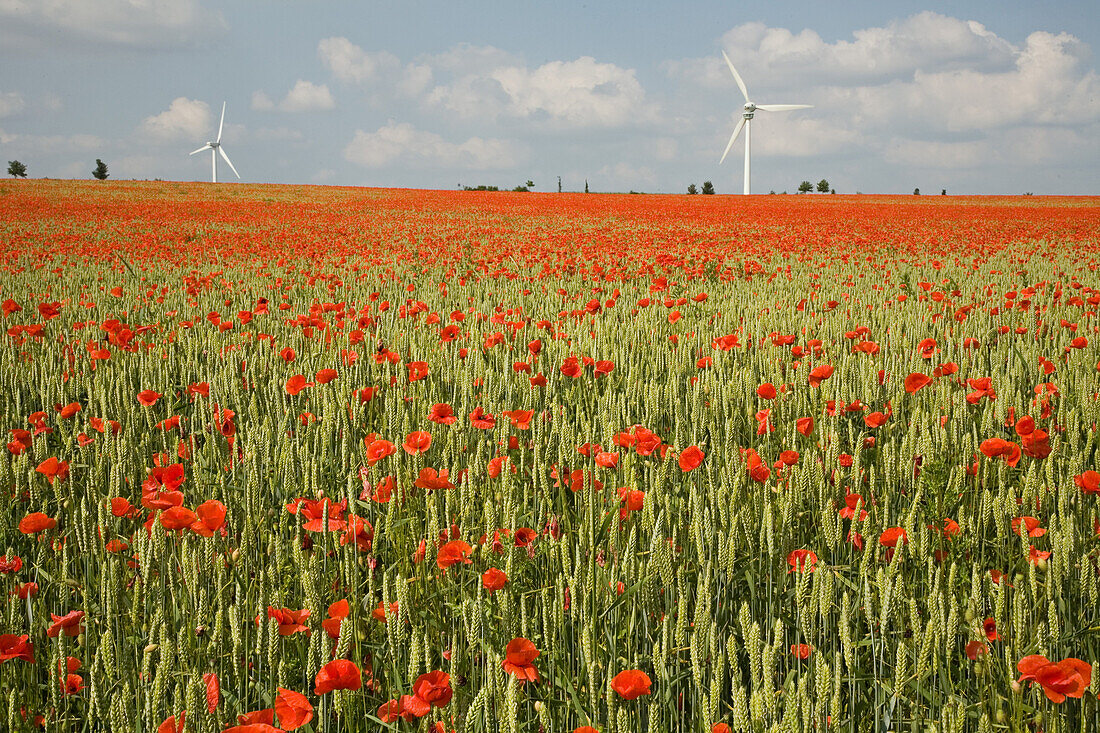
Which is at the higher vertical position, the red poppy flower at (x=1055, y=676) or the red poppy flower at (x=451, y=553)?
Answer: the red poppy flower at (x=451, y=553)

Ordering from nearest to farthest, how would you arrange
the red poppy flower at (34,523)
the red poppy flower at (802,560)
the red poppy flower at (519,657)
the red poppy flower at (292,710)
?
the red poppy flower at (292,710), the red poppy flower at (519,657), the red poppy flower at (802,560), the red poppy flower at (34,523)

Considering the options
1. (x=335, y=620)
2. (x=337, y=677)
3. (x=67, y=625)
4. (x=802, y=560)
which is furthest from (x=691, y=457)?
(x=67, y=625)

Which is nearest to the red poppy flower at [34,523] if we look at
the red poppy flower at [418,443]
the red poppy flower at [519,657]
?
the red poppy flower at [418,443]

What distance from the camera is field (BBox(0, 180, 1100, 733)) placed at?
1.27m

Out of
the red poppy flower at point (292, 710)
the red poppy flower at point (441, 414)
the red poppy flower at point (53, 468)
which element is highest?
the red poppy flower at point (441, 414)

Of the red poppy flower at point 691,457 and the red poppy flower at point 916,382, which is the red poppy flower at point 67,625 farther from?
the red poppy flower at point 916,382

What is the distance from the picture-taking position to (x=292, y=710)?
1060 millimetres

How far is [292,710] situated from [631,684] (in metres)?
0.48

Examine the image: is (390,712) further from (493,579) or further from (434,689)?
(493,579)

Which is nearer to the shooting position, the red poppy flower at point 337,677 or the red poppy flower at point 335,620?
the red poppy flower at point 337,677

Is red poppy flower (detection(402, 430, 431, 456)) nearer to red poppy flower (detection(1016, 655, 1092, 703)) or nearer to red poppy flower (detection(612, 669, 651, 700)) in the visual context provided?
red poppy flower (detection(612, 669, 651, 700))

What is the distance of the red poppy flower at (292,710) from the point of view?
3.41ft

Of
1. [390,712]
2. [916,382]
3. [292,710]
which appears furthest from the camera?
[916,382]

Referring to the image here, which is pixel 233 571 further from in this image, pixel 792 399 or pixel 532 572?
pixel 792 399
